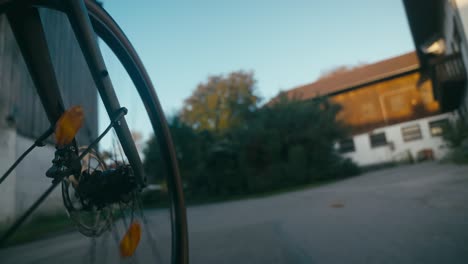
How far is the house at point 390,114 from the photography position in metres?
21.4

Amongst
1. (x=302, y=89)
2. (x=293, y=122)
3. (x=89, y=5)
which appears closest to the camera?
(x=89, y=5)

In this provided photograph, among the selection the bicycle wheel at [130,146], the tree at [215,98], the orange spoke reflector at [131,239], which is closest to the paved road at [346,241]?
the bicycle wheel at [130,146]

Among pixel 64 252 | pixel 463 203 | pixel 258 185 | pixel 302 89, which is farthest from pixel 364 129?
pixel 64 252

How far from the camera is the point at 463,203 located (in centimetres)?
261

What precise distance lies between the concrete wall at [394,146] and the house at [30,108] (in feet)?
70.5

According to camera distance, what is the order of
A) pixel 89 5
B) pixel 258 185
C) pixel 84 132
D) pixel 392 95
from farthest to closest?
1. pixel 392 95
2. pixel 258 185
3. pixel 84 132
4. pixel 89 5

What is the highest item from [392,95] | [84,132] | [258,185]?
[392,95]

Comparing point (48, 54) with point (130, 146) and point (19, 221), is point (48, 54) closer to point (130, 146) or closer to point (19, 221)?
point (130, 146)

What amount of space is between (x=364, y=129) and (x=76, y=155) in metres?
25.6

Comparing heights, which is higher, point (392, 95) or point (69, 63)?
point (392, 95)

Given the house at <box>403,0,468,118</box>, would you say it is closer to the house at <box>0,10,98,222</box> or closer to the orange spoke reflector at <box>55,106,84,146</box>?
the house at <box>0,10,98,222</box>

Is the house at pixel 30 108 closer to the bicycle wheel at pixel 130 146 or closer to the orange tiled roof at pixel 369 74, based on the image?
the bicycle wheel at pixel 130 146

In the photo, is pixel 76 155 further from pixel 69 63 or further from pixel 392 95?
pixel 392 95

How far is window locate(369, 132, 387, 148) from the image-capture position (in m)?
22.8
